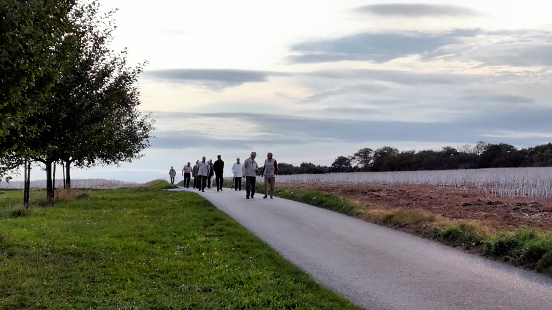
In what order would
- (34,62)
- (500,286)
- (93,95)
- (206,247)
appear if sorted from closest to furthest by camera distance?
(500,286) < (34,62) < (206,247) < (93,95)

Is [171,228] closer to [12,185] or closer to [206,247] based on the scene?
[206,247]

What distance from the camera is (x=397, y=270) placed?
9570 mm

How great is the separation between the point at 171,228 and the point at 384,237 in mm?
6012

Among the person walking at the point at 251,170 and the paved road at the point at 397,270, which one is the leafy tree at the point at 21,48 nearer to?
the paved road at the point at 397,270

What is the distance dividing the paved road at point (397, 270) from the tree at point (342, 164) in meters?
64.9

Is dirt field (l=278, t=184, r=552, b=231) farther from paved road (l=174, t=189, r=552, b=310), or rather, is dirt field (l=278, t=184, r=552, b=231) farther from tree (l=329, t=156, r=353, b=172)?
tree (l=329, t=156, r=353, b=172)

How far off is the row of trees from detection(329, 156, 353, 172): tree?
45209 millimetres

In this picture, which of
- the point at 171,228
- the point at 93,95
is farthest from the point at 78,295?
the point at 93,95

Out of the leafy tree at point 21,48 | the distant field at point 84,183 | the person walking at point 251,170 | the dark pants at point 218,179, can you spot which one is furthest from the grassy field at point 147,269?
the distant field at point 84,183

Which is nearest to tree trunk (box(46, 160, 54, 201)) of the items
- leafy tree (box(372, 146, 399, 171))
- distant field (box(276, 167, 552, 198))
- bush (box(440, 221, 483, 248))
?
bush (box(440, 221, 483, 248))

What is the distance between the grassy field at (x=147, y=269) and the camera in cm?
778

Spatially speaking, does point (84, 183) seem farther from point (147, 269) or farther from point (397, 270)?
point (397, 270)

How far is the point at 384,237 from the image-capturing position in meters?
13.1

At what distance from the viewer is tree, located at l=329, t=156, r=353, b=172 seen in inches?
3141
